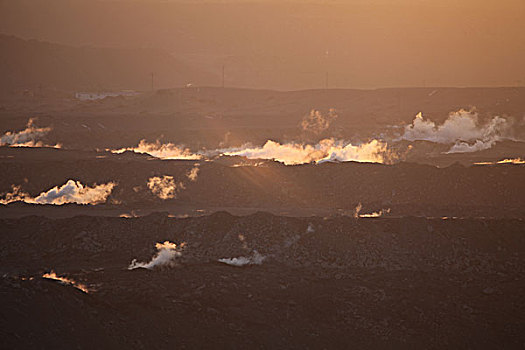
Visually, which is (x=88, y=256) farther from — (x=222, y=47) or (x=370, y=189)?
(x=222, y=47)

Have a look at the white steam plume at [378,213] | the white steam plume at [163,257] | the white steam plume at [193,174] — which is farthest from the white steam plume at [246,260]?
the white steam plume at [193,174]

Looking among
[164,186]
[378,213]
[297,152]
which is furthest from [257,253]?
[297,152]

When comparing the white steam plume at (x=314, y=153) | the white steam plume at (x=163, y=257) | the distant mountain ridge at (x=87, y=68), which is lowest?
the white steam plume at (x=163, y=257)

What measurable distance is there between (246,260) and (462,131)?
34629 mm

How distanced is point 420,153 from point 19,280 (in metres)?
35.2

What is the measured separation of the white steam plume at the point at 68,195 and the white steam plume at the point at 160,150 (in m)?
13.5

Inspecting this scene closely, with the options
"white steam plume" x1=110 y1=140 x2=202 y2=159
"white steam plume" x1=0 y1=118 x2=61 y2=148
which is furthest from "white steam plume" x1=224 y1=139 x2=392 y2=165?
"white steam plume" x1=0 y1=118 x2=61 y2=148

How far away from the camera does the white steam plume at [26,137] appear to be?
4909 centimetres

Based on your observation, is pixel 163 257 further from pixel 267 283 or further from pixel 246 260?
pixel 267 283

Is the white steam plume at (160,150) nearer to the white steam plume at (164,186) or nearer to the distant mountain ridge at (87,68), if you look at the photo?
the white steam plume at (164,186)

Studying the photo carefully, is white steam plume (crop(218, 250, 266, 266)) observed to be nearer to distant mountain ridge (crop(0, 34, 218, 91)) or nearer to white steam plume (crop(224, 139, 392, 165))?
white steam plume (crop(224, 139, 392, 165))

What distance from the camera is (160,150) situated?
48.7 meters

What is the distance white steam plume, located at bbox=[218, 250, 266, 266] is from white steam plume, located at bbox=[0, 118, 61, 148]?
29.4 metres

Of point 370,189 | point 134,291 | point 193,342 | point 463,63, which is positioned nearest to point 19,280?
point 134,291
